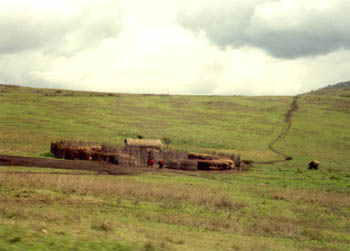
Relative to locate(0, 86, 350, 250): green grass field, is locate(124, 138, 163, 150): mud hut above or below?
above

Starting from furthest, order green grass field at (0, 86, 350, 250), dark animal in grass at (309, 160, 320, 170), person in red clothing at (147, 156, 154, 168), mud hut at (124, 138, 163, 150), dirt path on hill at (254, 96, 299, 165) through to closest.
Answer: dirt path on hill at (254, 96, 299, 165) < mud hut at (124, 138, 163, 150) < dark animal in grass at (309, 160, 320, 170) < person in red clothing at (147, 156, 154, 168) < green grass field at (0, 86, 350, 250)

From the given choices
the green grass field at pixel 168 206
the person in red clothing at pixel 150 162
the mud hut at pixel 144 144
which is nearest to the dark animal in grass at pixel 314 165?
the green grass field at pixel 168 206

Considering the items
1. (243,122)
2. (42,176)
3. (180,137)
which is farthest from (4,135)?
(243,122)

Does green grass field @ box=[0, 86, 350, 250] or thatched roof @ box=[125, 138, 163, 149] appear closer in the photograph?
green grass field @ box=[0, 86, 350, 250]

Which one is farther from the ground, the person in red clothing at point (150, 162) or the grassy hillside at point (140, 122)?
the grassy hillside at point (140, 122)

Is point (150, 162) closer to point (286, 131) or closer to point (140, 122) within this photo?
point (140, 122)

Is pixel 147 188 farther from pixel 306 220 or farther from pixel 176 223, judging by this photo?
pixel 306 220

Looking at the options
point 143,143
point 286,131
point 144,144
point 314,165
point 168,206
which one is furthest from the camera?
point 286,131

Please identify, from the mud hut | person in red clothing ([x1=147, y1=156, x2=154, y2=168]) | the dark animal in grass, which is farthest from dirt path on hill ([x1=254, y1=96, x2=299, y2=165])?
person in red clothing ([x1=147, y1=156, x2=154, y2=168])

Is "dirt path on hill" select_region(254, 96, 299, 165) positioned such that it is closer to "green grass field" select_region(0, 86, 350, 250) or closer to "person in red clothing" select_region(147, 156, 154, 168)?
"green grass field" select_region(0, 86, 350, 250)

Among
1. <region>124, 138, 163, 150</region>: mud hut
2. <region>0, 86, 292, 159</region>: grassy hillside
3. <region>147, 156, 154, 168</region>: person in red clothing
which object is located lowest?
<region>147, 156, 154, 168</region>: person in red clothing

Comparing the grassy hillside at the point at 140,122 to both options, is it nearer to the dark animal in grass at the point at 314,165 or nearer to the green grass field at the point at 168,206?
the green grass field at the point at 168,206

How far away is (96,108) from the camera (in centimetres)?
8588

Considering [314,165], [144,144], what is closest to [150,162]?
[144,144]
